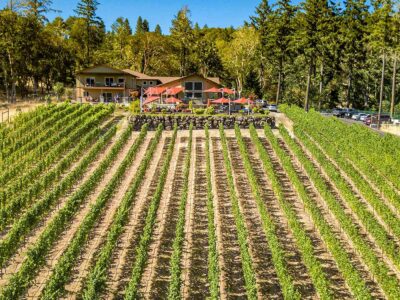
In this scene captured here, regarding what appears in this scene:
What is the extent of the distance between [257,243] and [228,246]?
47.7 inches

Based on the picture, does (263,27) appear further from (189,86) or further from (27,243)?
(27,243)

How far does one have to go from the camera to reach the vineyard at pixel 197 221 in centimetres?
1457

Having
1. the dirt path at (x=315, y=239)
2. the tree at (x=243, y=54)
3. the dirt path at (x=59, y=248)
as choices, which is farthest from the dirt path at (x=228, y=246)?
the tree at (x=243, y=54)

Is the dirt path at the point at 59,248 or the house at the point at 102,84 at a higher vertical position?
the house at the point at 102,84

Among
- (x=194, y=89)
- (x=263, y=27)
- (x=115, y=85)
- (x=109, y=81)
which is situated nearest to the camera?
(x=115, y=85)

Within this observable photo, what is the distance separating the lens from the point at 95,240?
1814 cm

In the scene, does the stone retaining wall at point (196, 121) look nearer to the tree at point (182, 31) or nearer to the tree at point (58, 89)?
the tree at point (58, 89)

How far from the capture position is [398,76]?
57.3 metres

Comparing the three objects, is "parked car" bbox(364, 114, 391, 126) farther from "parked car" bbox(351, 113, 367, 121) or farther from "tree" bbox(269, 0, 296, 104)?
"tree" bbox(269, 0, 296, 104)

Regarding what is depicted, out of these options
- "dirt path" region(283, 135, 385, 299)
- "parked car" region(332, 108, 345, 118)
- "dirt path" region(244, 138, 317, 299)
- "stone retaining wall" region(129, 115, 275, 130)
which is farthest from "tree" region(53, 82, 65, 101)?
"dirt path" region(283, 135, 385, 299)

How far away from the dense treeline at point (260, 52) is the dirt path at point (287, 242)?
23.5 m

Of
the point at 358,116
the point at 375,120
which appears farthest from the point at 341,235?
the point at 358,116

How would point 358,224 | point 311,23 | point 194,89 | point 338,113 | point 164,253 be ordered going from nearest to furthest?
point 164,253
point 358,224
point 311,23
point 338,113
point 194,89

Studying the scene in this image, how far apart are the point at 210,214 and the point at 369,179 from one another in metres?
11.0
